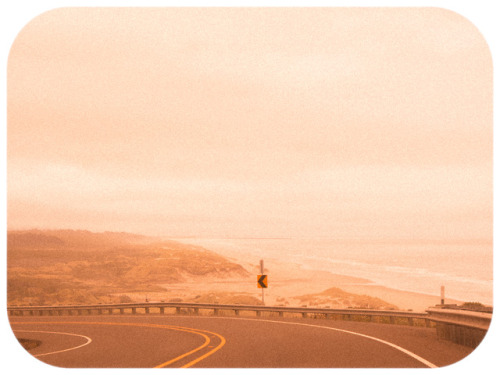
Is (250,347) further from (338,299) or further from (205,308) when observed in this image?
(338,299)

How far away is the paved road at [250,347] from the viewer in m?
13.3

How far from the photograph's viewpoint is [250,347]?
631 inches

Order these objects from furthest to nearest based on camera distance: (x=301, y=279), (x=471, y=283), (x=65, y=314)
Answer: (x=301, y=279), (x=471, y=283), (x=65, y=314)

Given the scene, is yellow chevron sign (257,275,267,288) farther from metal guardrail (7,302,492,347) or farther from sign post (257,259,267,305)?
metal guardrail (7,302,492,347)

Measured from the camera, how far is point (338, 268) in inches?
3253

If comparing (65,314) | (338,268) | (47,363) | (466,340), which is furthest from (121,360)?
(338,268)

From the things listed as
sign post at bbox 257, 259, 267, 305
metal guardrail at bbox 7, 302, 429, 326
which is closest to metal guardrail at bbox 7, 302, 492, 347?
metal guardrail at bbox 7, 302, 429, 326

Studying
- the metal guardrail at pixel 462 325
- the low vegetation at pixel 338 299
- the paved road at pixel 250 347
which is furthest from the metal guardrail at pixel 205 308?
the low vegetation at pixel 338 299

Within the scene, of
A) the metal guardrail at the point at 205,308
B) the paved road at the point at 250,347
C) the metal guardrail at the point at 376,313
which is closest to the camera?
the paved road at the point at 250,347

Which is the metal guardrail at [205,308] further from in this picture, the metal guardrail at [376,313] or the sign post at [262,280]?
the sign post at [262,280]

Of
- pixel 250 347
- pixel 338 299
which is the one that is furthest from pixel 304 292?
pixel 250 347

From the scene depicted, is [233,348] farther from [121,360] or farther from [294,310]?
[294,310]

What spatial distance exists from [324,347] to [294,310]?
45.3 feet

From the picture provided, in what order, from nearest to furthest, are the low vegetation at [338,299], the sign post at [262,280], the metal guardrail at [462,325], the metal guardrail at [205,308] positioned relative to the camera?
1. the metal guardrail at [462,325]
2. the metal guardrail at [205,308]
3. the sign post at [262,280]
4. the low vegetation at [338,299]
